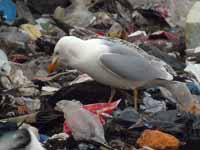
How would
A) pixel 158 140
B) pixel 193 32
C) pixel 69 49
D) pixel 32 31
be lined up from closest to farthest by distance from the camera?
pixel 158 140
pixel 69 49
pixel 193 32
pixel 32 31

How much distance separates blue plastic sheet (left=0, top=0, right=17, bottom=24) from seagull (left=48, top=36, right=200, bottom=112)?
2107 mm

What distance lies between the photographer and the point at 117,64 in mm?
4566

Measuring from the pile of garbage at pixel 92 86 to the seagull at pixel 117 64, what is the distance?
0.09 meters

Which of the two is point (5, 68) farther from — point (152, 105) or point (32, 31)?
point (32, 31)

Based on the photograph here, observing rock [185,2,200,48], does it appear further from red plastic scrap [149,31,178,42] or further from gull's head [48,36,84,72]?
gull's head [48,36,84,72]

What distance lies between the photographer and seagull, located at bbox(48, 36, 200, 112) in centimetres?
456

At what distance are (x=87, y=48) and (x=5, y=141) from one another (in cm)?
190

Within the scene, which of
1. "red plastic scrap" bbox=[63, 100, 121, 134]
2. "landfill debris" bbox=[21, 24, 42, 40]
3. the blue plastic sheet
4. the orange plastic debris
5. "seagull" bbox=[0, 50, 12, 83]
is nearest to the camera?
the orange plastic debris

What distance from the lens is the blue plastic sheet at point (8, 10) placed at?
22.4ft

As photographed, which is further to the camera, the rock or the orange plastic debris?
the rock

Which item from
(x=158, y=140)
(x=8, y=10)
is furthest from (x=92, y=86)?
(x=8, y=10)

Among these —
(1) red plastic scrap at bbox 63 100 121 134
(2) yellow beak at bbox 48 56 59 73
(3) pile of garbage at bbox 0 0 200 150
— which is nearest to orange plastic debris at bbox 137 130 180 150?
(3) pile of garbage at bbox 0 0 200 150

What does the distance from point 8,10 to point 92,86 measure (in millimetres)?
2330

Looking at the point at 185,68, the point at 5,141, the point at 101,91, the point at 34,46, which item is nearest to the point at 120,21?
the point at 34,46
